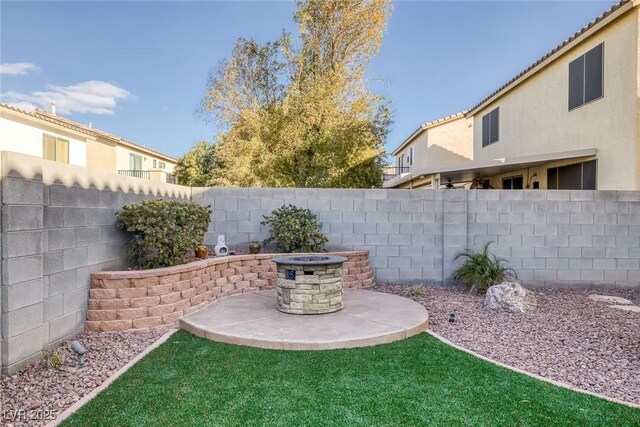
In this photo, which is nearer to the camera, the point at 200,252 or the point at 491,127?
the point at 200,252

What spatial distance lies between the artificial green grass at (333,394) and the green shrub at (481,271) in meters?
3.73

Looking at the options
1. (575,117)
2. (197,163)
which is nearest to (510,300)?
(575,117)

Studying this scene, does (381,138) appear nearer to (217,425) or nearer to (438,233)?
(438,233)

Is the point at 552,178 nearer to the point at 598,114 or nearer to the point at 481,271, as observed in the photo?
the point at 598,114

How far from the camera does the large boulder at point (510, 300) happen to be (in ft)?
21.6

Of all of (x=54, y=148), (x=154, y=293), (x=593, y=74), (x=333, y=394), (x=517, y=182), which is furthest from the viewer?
(x=54, y=148)

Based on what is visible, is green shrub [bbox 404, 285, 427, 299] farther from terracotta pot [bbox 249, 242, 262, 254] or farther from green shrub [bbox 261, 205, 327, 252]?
terracotta pot [bbox 249, 242, 262, 254]

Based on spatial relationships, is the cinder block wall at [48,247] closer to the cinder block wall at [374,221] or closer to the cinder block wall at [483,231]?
the cinder block wall at [374,221]

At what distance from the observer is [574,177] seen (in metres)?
10.7

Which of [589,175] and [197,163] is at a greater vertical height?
[197,163]

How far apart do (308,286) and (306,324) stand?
658 mm

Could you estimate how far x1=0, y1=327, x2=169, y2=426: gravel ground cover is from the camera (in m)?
3.34

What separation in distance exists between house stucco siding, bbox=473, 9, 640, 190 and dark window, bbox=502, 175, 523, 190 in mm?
865

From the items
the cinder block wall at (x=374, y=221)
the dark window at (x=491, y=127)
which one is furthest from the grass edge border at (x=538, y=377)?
the dark window at (x=491, y=127)
